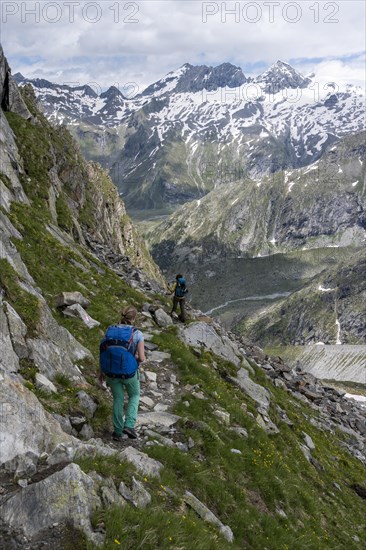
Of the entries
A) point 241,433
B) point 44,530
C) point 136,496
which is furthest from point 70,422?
point 241,433

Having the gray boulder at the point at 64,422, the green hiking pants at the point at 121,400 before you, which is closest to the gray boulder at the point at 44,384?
the gray boulder at the point at 64,422

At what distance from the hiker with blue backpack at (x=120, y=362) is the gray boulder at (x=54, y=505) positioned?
4.20 meters

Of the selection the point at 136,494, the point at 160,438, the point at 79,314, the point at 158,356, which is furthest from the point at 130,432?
the point at 79,314

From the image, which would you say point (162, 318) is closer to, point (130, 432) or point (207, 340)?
point (207, 340)

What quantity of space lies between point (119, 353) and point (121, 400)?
1.50m

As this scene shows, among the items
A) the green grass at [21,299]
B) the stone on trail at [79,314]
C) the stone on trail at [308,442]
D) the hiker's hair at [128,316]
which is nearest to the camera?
the hiker's hair at [128,316]

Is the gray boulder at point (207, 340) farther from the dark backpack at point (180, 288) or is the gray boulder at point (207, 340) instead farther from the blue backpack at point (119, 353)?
the blue backpack at point (119, 353)

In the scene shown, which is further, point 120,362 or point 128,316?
point 128,316

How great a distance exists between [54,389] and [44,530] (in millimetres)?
6245

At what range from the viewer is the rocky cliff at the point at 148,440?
8.80 metres

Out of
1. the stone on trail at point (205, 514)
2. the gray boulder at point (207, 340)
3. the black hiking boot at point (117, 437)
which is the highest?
the black hiking boot at point (117, 437)

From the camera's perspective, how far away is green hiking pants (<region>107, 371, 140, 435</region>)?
13.3 metres

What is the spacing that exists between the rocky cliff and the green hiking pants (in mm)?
617

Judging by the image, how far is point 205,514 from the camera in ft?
38.2
